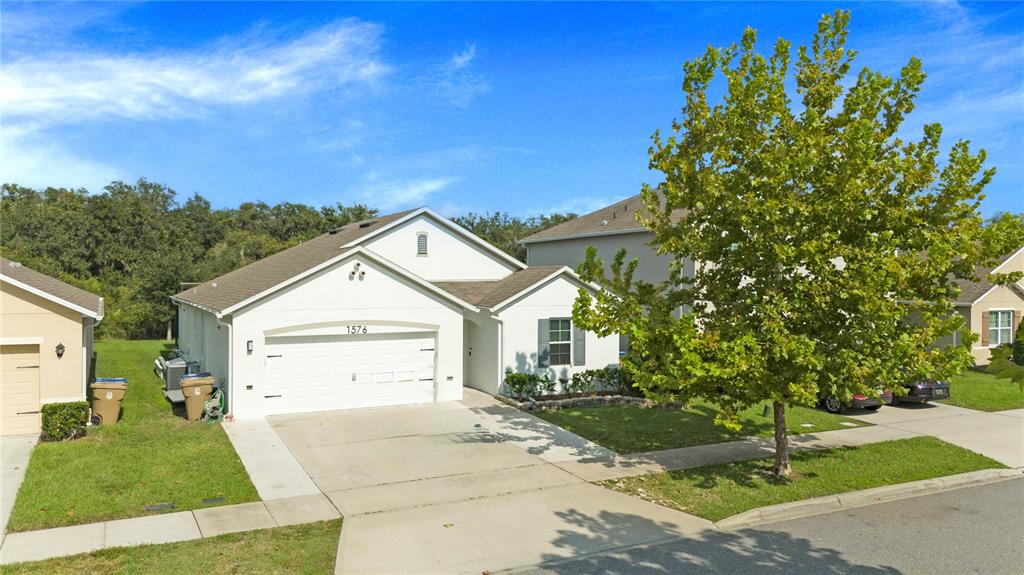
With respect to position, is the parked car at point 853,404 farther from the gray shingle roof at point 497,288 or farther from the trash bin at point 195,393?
the trash bin at point 195,393

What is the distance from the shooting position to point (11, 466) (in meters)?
12.1

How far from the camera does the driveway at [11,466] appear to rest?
395 inches

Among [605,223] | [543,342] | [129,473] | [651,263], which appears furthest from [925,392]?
[129,473]

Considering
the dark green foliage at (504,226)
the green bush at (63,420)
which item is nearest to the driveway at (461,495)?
the green bush at (63,420)

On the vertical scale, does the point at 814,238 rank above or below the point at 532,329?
above

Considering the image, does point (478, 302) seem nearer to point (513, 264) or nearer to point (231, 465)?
point (513, 264)

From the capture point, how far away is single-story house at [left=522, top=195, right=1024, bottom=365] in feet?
85.5

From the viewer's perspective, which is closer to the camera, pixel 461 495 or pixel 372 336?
pixel 461 495

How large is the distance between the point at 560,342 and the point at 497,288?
2.77 meters

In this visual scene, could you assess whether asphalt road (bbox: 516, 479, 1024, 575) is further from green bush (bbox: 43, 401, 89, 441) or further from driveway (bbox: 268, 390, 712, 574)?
green bush (bbox: 43, 401, 89, 441)

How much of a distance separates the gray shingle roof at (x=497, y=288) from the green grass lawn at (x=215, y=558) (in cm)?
1113

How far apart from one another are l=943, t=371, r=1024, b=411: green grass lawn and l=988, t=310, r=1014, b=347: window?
15.6ft

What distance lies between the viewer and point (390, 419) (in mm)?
16703

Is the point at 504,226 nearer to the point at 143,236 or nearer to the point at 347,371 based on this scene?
the point at 143,236
